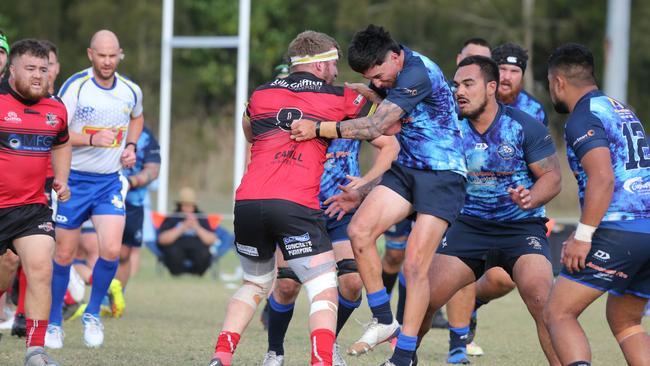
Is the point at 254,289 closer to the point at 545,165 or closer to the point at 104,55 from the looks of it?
the point at 545,165

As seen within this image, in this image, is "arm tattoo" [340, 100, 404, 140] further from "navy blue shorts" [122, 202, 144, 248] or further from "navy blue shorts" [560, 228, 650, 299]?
"navy blue shorts" [122, 202, 144, 248]

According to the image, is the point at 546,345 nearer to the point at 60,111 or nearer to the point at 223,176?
the point at 60,111

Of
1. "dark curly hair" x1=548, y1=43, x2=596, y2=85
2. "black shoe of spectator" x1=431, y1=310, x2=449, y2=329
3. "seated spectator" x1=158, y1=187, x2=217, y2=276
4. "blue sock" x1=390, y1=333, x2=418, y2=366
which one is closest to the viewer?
"dark curly hair" x1=548, y1=43, x2=596, y2=85

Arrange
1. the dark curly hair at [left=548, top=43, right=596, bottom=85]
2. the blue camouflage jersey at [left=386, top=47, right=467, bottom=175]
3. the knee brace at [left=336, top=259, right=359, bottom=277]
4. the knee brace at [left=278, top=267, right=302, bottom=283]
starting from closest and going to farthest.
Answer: the dark curly hair at [left=548, top=43, right=596, bottom=85] < the blue camouflage jersey at [left=386, top=47, right=467, bottom=175] < the knee brace at [left=278, top=267, right=302, bottom=283] < the knee brace at [left=336, top=259, right=359, bottom=277]

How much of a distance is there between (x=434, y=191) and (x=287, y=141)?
1.07 metres

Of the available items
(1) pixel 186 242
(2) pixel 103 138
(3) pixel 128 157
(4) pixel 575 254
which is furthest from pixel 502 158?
(1) pixel 186 242

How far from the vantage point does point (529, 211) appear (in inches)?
293

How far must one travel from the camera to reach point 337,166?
807cm

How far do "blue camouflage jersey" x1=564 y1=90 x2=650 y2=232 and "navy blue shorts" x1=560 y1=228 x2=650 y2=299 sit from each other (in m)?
0.08

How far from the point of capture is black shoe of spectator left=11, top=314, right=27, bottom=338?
9086 mm

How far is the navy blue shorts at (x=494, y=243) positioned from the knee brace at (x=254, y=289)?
1.37 metres

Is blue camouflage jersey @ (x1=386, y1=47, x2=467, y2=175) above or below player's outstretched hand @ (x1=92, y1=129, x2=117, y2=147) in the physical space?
above

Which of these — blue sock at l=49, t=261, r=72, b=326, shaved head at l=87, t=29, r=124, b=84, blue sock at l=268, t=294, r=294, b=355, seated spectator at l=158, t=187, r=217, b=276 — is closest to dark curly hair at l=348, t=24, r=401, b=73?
blue sock at l=268, t=294, r=294, b=355

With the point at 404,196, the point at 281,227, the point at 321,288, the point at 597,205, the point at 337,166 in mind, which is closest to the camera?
the point at 597,205
